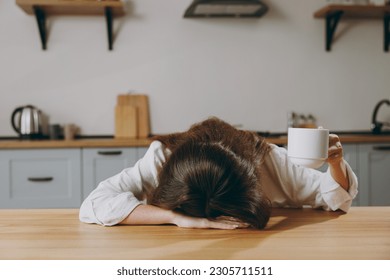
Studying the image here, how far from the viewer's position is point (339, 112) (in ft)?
11.3

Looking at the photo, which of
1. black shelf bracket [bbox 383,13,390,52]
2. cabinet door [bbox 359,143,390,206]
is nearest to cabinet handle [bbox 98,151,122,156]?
cabinet door [bbox 359,143,390,206]

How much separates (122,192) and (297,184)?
1.77ft

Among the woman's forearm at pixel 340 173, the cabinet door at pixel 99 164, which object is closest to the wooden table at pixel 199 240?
the woman's forearm at pixel 340 173

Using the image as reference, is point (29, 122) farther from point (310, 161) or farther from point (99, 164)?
point (310, 161)

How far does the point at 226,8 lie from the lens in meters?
3.06

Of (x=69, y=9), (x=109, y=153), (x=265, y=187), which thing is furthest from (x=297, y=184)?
(x=69, y=9)

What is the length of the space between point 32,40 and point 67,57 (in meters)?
0.28

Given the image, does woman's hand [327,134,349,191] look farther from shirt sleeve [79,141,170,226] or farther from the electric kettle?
the electric kettle

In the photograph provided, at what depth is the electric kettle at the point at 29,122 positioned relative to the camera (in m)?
3.02

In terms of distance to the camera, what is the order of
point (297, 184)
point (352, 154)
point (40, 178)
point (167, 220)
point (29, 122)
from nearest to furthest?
1. point (167, 220)
2. point (297, 184)
3. point (40, 178)
4. point (352, 154)
5. point (29, 122)

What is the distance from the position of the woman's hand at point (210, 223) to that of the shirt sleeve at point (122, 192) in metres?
0.13

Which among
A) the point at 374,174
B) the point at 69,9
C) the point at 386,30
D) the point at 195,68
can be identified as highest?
the point at 69,9

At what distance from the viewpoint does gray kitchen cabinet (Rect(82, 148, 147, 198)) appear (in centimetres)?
276
